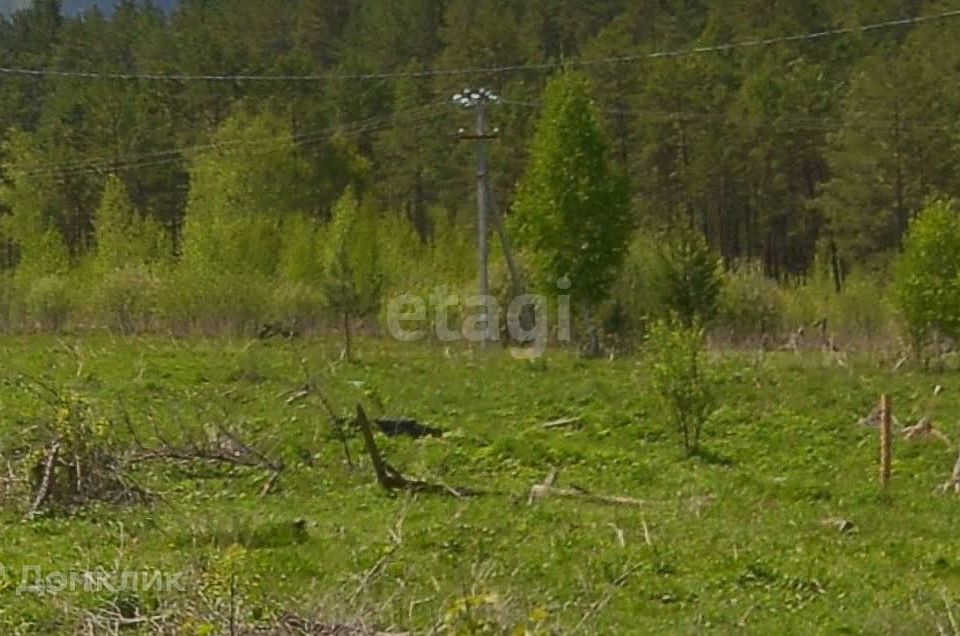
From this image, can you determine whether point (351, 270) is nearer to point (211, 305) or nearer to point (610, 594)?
point (211, 305)

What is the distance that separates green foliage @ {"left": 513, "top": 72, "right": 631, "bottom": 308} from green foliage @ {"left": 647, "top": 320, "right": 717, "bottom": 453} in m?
11.0

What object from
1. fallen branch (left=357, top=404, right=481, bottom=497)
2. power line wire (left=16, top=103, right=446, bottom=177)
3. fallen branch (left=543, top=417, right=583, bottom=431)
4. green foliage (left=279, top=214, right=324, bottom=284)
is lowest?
fallen branch (left=543, top=417, right=583, bottom=431)

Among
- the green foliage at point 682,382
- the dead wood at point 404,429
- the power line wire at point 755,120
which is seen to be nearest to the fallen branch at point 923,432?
the green foliage at point 682,382

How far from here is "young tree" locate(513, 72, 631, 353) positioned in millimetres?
27031

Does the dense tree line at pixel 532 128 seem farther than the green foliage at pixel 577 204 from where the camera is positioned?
Yes

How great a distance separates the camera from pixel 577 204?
27.0 meters

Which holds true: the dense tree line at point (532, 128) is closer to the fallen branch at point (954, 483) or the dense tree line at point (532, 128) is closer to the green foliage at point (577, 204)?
the green foliage at point (577, 204)

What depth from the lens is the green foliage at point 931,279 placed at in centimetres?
2319

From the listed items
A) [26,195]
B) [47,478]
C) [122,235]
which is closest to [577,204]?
[47,478]

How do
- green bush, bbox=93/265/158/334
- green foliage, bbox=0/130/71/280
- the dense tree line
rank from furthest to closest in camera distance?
green foliage, bbox=0/130/71/280, the dense tree line, green bush, bbox=93/265/158/334

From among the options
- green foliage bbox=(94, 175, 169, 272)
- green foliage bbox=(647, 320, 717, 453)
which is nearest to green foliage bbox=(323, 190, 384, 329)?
green foliage bbox=(94, 175, 169, 272)

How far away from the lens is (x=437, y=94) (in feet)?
170

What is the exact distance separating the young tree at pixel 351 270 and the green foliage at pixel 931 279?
10255mm

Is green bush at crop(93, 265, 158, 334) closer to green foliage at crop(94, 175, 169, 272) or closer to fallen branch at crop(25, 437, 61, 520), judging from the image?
green foliage at crop(94, 175, 169, 272)
